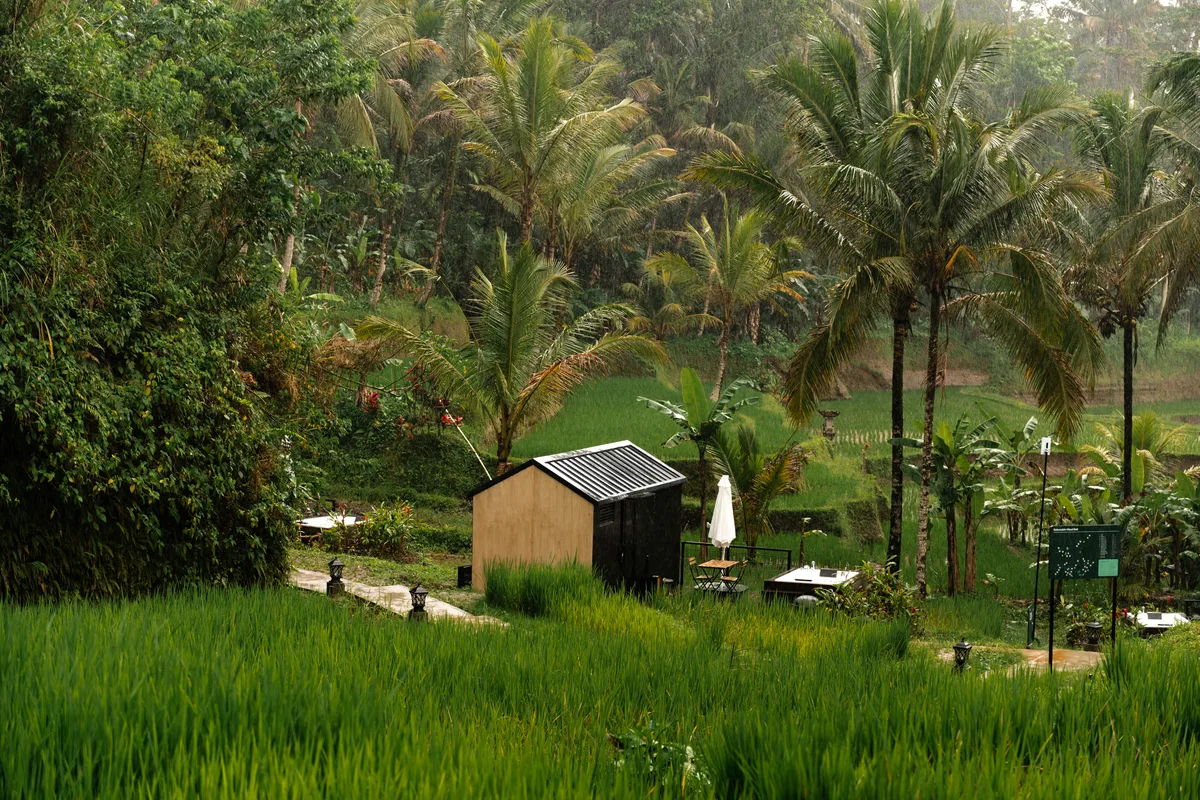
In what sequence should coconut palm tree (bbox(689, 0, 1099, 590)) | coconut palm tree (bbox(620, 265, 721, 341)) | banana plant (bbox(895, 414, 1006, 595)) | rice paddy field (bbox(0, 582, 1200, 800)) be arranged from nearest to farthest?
1. rice paddy field (bbox(0, 582, 1200, 800))
2. coconut palm tree (bbox(689, 0, 1099, 590))
3. banana plant (bbox(895, 414, 1006, 595))
4. coconut palm tree (bbox(620, 265, 721, 341))

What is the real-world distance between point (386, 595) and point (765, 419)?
57.5 ft

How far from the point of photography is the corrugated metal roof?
1263 cm

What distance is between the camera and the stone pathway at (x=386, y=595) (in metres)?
10.5

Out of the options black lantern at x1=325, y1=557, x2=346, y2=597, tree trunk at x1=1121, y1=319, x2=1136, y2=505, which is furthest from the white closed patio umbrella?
tree trunk at x1=1121, y1=319, x2=1136, y2=505

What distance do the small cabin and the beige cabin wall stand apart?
0.01m

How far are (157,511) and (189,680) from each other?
531cm

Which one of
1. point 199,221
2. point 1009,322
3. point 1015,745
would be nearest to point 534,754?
point 1015,745

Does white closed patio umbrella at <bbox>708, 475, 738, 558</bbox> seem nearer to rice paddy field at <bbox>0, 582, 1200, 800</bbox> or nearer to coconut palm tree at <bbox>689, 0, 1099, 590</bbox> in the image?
coconut palm tree at <bbox>689, 0, 1099, 590</bbox>

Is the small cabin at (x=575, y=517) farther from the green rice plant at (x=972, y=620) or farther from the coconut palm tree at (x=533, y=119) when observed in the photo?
the coconut palm tree at (x=533, y=119)

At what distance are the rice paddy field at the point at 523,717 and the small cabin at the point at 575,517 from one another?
5019mm

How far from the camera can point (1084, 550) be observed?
8.41 meters

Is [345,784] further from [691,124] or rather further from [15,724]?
[691,124]

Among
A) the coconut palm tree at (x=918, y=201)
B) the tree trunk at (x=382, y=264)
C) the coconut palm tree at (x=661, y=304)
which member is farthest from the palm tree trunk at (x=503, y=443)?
the coconut palm tree at (x=661, y=304)

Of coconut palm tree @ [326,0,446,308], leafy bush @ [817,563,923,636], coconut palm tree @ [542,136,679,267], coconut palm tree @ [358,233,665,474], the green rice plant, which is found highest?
coconut palm tree @ [326,0,446,308]
